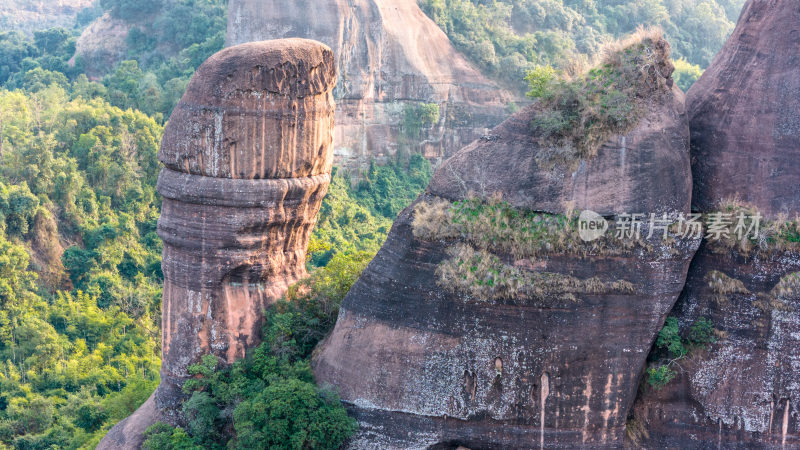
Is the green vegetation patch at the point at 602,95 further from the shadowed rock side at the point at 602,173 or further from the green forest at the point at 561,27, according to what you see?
the green forest at the point at 561,27

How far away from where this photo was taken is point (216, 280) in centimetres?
1602

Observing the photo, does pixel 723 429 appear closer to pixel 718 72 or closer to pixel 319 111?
pixel 718 72

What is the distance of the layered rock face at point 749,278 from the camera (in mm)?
14258

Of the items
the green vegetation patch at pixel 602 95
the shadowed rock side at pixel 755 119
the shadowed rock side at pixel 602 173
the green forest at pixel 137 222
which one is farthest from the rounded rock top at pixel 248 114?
the shadowed rock side at pixel 755 119

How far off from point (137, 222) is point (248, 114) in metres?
20.6

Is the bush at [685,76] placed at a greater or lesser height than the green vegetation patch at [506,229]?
greater

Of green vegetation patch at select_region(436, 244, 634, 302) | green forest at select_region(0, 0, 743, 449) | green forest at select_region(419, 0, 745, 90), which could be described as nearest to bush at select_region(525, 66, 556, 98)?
green forest at select_region(0, 0, 743, 449)

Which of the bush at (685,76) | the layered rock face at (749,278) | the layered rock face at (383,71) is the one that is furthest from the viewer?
the bush at (685,76)

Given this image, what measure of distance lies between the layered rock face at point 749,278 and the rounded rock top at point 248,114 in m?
7.43

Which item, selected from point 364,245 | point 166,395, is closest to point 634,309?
point 166,395

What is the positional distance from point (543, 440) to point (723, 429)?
326 centimetres

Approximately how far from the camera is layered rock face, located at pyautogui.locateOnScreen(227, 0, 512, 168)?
40.3 meters

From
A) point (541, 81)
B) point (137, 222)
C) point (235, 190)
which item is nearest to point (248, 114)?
point (235, 190)

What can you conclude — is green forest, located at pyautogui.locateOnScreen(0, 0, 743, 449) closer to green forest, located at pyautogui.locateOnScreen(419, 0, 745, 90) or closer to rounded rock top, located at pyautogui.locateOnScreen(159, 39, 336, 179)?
green forest, located at pyautogui.locateOnScreen(419, 0, 745, 90)
